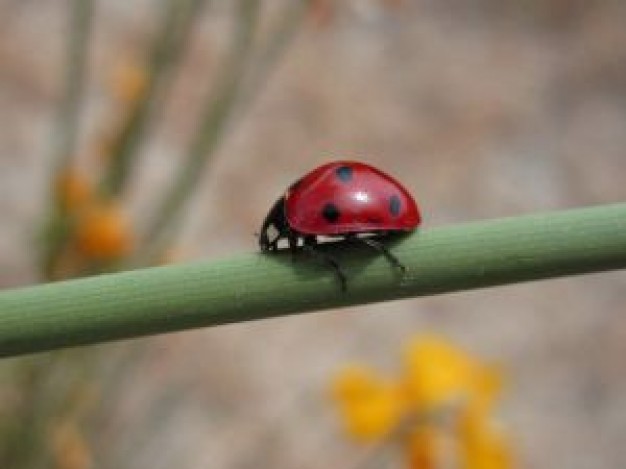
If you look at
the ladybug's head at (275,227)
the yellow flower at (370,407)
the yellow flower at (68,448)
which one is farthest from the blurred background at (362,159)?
the ladybug's head at (275,227)

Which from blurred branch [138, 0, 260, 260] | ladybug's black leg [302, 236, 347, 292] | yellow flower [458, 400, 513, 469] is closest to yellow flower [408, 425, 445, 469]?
yellow flower [458, 400, 513, 469]

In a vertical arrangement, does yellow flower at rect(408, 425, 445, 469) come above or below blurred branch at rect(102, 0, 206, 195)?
below

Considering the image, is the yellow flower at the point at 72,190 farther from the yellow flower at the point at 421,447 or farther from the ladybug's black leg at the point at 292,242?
the ladybug's black leg at the point at 292,242

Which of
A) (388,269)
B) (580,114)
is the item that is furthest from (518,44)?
(388,269)

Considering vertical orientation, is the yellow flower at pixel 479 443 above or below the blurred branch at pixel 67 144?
below

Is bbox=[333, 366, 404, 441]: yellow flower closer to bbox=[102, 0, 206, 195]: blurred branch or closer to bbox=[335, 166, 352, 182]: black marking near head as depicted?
bbox=[102, 0, 206, 195]: blurred branch

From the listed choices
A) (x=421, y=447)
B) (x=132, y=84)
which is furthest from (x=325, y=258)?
(x=132, y=84)
